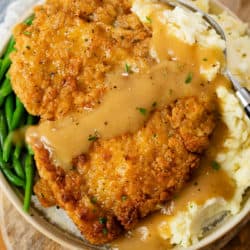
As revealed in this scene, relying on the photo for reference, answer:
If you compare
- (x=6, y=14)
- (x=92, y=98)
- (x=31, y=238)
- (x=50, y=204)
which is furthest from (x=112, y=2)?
(x=31, y=238)

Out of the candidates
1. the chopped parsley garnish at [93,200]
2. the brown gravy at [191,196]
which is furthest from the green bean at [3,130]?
the brown gravy at [191,196]

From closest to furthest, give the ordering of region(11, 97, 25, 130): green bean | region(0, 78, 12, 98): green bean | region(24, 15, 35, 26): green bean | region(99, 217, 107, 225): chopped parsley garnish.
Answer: region(99, 217, 107, 225): chopped parsley garnish, region(11, 97, 25, 130): green bean, region(0, 78, 12, 98): green bean, region(24, 15, 35, 26): green bean

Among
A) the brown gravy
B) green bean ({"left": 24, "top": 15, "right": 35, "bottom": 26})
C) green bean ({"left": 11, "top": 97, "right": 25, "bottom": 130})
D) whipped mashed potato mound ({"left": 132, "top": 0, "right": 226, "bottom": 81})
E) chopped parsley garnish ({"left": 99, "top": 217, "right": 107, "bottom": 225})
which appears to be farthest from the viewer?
green bean ({"left": 24, "top": 15, "right": 35, "bottom": 26})

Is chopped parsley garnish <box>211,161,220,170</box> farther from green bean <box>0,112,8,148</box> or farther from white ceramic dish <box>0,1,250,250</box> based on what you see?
green bean <box>0,112,8,148</box>

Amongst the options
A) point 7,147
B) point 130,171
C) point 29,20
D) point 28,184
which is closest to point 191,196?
point 130,171

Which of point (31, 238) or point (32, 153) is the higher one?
point (32, 153)

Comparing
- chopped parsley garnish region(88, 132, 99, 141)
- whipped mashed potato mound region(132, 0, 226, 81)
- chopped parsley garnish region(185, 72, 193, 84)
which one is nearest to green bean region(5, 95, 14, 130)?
chopped parsley garnish region(88, 132, 99, 141)

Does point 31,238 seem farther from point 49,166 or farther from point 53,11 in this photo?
point 53,11

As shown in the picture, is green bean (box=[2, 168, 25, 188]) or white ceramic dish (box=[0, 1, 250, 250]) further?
green bean (box=[2, 168, 25, 188])
